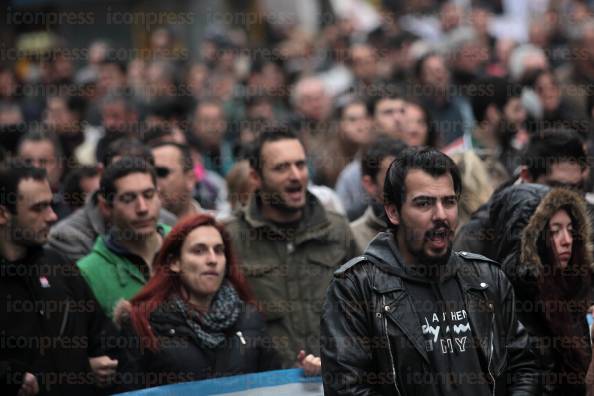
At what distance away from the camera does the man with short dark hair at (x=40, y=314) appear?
694 cm

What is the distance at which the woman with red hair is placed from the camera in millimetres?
6879

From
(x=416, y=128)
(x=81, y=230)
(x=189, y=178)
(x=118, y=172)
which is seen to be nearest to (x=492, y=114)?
(x=416, y=128)

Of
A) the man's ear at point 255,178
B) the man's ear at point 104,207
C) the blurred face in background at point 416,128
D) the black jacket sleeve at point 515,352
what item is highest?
the blurred face in background at point 416,128

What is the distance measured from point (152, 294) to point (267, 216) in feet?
3.92

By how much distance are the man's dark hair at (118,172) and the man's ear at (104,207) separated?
0.12 feet

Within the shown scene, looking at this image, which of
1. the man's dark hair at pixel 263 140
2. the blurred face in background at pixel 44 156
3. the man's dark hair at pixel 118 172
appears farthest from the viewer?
the blurred face in background at pixel 44 156

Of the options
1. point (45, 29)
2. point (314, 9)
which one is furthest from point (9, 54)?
point (314, 9)

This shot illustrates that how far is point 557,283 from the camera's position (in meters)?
6.24

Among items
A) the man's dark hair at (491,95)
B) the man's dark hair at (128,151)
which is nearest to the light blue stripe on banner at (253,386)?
the man's dark hair at (128,151)

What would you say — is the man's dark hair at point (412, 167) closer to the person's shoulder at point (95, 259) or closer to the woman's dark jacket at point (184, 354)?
the woman's dark jacket at point (184, 354)

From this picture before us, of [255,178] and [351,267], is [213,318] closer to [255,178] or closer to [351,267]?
[255,178]

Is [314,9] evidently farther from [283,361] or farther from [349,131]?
[283,361]

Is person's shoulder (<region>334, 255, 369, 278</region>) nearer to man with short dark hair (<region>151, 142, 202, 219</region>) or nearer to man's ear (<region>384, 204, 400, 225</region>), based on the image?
man's ear (<region>384, 204, 400, 225</region>)

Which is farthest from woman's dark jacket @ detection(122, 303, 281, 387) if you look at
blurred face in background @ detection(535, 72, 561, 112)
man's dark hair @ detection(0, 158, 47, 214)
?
blurred face in background @ detection(535, 72, 561, 112)
